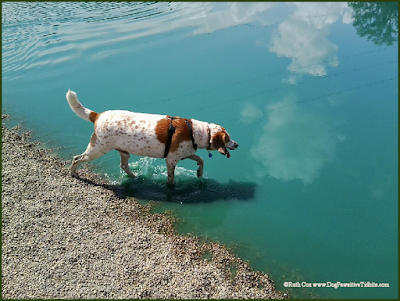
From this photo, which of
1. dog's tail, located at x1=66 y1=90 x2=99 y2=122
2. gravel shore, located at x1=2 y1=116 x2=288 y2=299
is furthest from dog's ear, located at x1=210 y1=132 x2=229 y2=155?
dog's tail, located at x1=66 y1=90 x2=99 y2=122

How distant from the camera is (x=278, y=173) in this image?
26.6ft

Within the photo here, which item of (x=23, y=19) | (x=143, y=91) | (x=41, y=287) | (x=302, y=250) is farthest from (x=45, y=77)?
(x=302, y=250)

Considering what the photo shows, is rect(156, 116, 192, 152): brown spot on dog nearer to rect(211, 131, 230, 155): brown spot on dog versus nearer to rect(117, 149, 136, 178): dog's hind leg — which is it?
rect(211, 131, 230, 155): brown spot on dog

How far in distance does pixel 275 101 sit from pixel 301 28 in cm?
643

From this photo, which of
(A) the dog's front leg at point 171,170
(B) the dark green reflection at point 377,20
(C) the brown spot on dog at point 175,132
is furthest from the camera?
(B) the dark green reflection at point 377,20

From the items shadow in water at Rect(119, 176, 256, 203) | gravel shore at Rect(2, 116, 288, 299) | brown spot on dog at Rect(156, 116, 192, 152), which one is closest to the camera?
gravel shore at Rect(2, 116, 288, 299)

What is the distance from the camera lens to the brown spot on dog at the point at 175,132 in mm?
6965

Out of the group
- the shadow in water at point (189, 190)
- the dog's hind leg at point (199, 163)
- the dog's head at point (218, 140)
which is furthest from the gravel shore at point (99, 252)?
the dog's head at point (218, 140)

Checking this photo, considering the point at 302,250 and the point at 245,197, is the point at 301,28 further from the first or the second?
the point at 302,250

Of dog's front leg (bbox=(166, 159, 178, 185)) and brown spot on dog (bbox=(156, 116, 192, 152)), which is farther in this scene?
dog's front leg (bbox=(166, 159, 178, 185))

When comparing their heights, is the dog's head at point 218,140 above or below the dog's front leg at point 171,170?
above

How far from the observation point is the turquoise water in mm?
6582

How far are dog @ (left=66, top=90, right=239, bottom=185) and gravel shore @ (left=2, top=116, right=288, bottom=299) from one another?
4.27 feet

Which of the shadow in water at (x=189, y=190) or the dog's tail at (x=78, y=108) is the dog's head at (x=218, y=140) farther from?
the dog's tail at (x=78, y=108)
